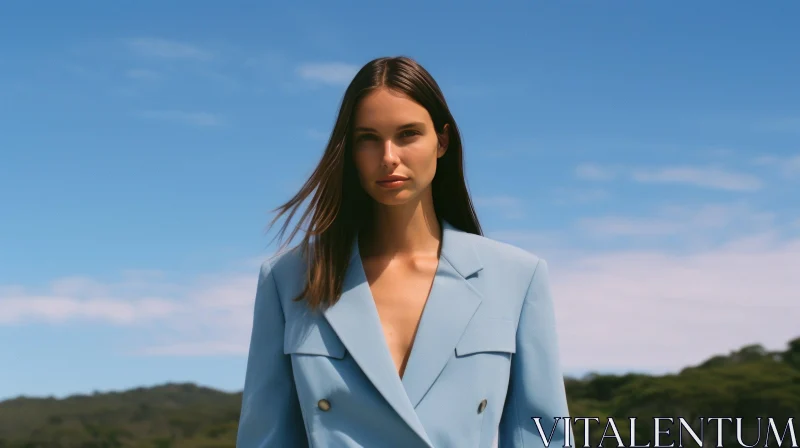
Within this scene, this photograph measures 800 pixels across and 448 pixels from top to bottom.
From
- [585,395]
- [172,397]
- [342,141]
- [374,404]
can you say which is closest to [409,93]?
[342,141]

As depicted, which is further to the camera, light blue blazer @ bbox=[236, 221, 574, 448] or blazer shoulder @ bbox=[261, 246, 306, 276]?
blazer shoulder @ bbox=[261, 246, 306, 276]

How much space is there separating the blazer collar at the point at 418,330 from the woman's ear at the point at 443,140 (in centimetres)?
37

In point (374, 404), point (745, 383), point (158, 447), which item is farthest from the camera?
point (158, 447)

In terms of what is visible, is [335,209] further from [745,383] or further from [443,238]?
[745,383]

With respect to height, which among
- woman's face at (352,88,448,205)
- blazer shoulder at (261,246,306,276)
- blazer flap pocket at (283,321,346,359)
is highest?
woman's face at (352,88,448,205)

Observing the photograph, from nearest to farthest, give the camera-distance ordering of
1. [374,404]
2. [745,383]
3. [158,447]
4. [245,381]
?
[374,404], [245,381], [745,383], [158,447]

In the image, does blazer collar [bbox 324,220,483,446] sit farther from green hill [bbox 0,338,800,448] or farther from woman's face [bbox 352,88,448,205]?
green hill [bbox 0,338,800,448]

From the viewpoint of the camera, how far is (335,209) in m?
3.69

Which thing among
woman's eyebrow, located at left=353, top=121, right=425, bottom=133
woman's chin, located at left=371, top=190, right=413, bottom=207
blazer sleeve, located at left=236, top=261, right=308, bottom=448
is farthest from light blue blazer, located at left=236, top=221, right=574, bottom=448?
woman's eyebrow, located at left=353, top=121, right=425, bottom=133

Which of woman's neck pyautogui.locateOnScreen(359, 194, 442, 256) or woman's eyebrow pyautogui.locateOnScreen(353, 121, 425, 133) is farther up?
woman's eyebrow pyautogui.locateOnScreen(353, 121, 425, 133)

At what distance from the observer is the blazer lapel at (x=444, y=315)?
3.52 metres

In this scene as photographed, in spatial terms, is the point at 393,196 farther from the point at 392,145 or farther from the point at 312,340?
the point at 312,340

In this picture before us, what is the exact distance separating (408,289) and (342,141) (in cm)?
56

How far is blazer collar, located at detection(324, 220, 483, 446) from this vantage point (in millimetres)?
3488
